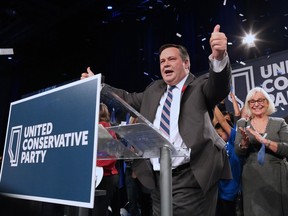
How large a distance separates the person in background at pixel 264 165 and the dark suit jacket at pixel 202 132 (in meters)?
0.70

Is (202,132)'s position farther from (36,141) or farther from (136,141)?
(36,141)

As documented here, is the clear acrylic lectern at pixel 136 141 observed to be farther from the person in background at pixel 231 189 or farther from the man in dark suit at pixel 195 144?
the person in background at pixel 231 189

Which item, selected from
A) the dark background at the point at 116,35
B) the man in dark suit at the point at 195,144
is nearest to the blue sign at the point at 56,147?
the man in dark suit at the point at 195,144

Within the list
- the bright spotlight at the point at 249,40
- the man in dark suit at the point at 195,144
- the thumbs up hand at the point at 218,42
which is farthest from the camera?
the bright spotlight at the point at 249,40

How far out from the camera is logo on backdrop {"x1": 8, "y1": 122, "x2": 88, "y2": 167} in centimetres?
63

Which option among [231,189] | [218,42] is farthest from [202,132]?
[231,189]

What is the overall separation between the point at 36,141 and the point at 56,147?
120 mm

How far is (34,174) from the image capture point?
728 millimetres

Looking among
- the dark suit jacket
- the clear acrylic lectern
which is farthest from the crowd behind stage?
the clear acrylic lectern

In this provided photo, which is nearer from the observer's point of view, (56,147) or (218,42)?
(56,147)

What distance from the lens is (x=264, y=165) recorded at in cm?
172

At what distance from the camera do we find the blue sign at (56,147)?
1.93 ft

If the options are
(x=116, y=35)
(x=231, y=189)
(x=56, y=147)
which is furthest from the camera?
(x=116, y=35)

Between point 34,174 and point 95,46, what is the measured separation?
4104mm
